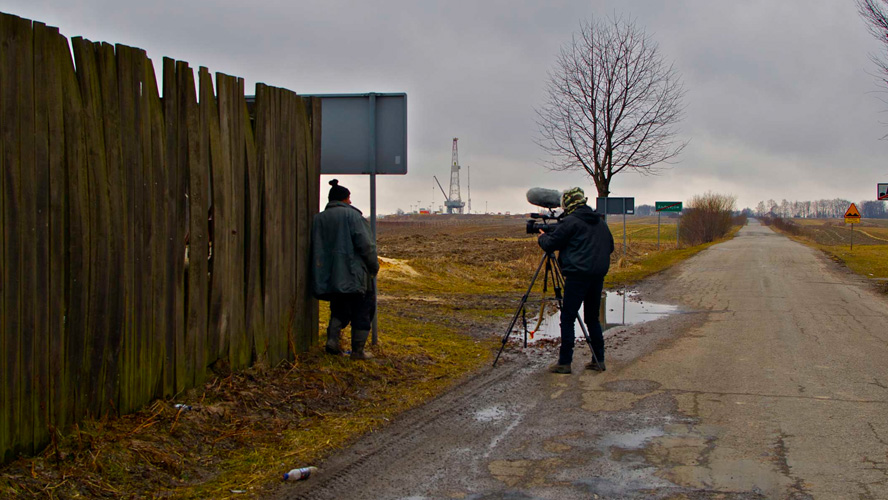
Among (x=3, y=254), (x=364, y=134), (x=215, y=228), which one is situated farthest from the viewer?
(x=364, y=134)

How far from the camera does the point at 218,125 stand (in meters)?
6.12

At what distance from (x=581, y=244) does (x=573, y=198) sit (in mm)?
539

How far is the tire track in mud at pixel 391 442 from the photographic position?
4.66 meters

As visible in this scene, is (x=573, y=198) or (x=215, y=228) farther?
(x=573, y=198)

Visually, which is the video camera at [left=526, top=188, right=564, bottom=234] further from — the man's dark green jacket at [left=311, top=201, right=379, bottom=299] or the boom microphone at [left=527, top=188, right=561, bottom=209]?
the man's dark green jacket at [left=311, top=201, right=379, bottom=299]

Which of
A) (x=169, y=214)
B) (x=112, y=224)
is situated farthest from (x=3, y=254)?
(x=169, y=214)

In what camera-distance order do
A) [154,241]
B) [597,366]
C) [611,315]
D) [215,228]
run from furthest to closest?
1. [611,315]
2. [597,366]
3. [215,228]
4. [154,241]

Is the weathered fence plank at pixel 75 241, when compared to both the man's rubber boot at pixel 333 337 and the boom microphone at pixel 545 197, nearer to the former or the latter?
the man's rubber boot at pixel 333 337

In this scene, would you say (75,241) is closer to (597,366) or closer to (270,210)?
(270,210)

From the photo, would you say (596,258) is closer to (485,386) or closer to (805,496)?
(485,386)

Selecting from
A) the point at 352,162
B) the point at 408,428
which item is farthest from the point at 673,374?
the point at 352,162

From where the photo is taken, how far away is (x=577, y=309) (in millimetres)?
8484

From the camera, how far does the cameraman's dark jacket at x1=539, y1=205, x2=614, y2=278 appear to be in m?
8.30

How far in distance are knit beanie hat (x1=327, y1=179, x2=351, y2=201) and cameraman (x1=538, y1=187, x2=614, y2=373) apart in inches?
86.8
